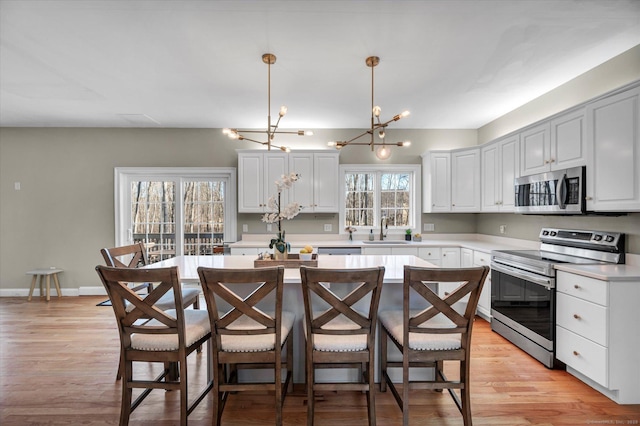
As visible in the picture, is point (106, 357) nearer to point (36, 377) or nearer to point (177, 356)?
point (36, 377)

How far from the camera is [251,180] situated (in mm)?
4613

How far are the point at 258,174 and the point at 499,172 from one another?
3249 mm

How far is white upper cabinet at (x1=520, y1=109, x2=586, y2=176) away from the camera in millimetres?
2738

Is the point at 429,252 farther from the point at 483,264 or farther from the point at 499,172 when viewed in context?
the point at 499,172

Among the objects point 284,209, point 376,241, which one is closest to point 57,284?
point 284,209

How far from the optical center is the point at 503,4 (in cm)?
205

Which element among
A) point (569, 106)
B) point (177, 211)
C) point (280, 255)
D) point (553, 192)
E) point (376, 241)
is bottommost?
point (376, 241)

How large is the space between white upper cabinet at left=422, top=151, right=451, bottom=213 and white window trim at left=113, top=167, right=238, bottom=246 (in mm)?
3025

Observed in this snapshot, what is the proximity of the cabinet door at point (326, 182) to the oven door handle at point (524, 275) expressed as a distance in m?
2.22

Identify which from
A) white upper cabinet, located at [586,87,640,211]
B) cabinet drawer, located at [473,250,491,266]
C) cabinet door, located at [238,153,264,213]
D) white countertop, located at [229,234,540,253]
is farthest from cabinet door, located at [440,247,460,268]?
→ cabinet door, located at [238,153,264,213]

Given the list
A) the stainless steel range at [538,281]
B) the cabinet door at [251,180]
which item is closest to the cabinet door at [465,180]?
the stainless steel range at [538,281]

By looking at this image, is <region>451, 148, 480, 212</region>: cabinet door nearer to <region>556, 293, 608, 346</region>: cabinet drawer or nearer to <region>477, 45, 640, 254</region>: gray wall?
<region>477, 45, 640, 254</region>: gray wall

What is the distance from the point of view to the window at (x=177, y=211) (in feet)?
16.4

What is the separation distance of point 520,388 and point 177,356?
246cm
